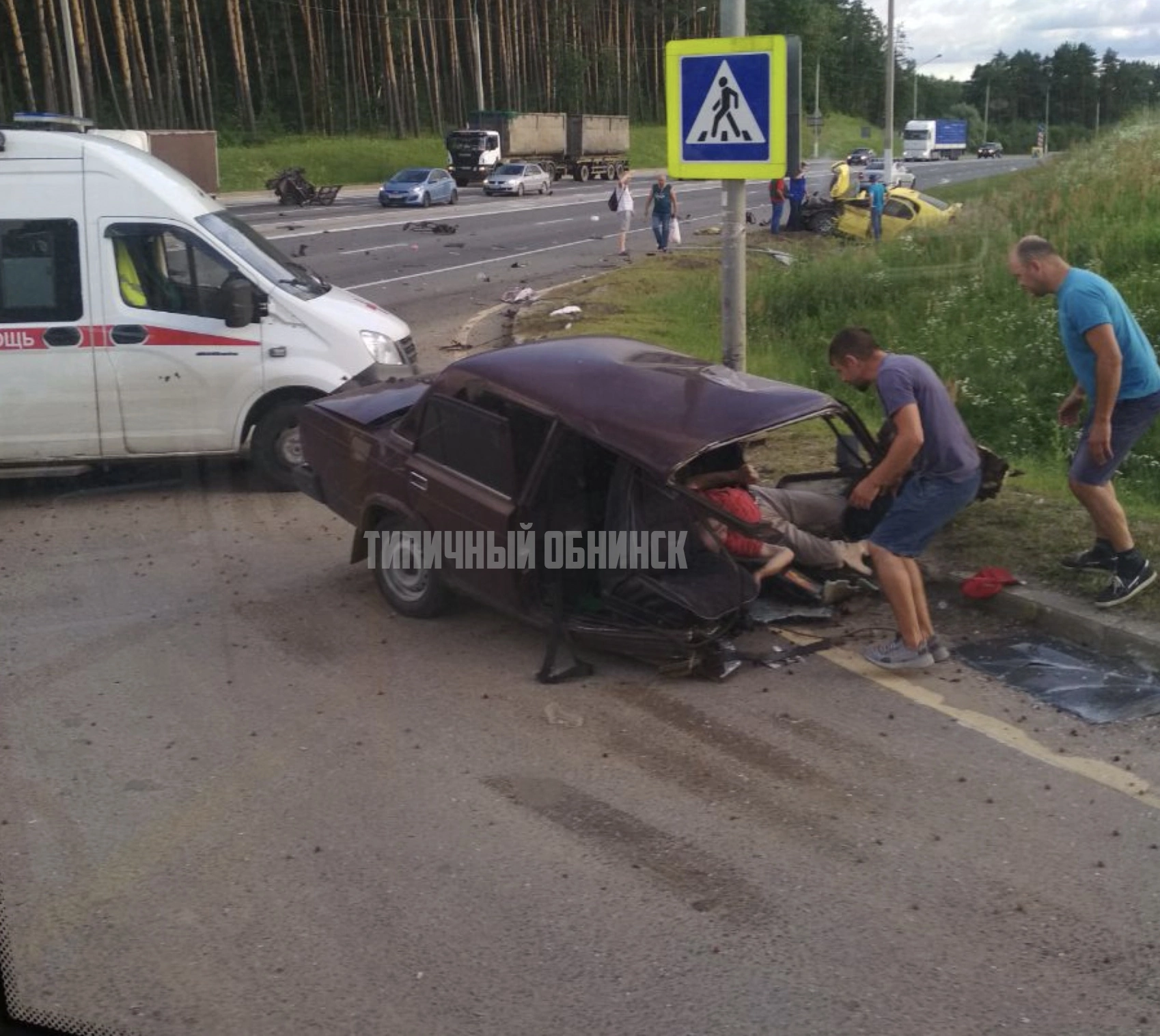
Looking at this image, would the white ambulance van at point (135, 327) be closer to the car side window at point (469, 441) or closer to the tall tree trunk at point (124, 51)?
the car side window at point (469, 441)

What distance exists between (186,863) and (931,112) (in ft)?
416

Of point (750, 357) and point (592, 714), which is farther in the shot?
point (750, 357)

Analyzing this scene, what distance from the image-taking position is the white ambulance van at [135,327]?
909 cm

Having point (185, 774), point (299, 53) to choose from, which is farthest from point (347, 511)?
point (299, 53)

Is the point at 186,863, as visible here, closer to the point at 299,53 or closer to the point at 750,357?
the point at 750,357

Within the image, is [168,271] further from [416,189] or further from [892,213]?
[416,189]

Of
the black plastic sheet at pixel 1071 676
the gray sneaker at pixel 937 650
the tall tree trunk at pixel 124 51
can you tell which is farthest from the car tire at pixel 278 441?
the tall tree trunk at pixel 124 51

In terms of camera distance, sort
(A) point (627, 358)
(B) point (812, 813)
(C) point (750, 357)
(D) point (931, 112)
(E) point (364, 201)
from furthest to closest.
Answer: (D) point (931, 112) → (E) point (364, 201) → (C) point (750, 357) → (A) point (627, 358) → (B) point (812, 813)

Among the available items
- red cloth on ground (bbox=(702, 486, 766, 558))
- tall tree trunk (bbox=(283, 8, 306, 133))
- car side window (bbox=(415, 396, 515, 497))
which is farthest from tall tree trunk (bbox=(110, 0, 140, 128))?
red cloth on ground (bbox=(702, 486, 766, 558))

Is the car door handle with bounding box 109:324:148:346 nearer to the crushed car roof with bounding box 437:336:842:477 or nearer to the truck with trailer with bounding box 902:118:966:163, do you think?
the crushed car roof with bounding box 437:336:842:477

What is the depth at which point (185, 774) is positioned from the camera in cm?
516

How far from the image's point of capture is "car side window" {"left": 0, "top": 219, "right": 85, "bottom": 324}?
29.8ft

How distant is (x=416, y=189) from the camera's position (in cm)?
4412

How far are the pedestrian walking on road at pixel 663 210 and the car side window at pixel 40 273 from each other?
19.3 m
